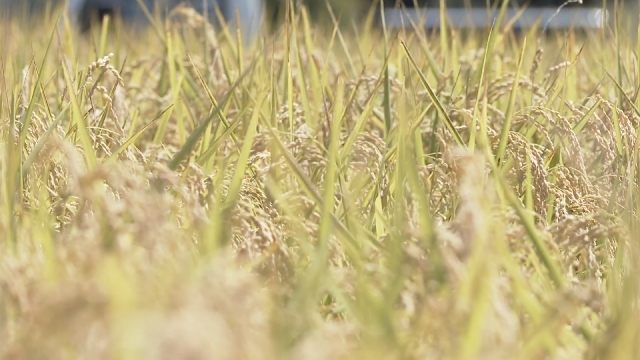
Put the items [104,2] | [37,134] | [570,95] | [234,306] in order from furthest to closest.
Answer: [104,2], [570,95], [37,134], [234,306]

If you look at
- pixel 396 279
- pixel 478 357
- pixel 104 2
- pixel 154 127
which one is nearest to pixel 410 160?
pixel 396 279

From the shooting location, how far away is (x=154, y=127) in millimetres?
1939

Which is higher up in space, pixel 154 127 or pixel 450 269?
pixel 450 269

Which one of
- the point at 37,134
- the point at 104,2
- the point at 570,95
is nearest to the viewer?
the point at 37,134

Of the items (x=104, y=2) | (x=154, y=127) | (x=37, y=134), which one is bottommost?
(x=104, y=2)

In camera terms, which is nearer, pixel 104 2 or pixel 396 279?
pixel 396 279

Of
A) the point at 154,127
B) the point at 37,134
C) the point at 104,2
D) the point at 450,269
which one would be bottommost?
the point at 104,2

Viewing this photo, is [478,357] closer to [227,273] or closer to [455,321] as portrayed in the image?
[455,321]

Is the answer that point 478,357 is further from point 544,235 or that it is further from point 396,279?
point 544,235

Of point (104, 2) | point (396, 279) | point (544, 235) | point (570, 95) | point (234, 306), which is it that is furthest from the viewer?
point (104, 2)

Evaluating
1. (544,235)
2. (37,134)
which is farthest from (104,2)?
(544,235)

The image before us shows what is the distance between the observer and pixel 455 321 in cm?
68

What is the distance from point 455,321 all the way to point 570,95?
1.35m

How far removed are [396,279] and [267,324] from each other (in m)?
0.13
